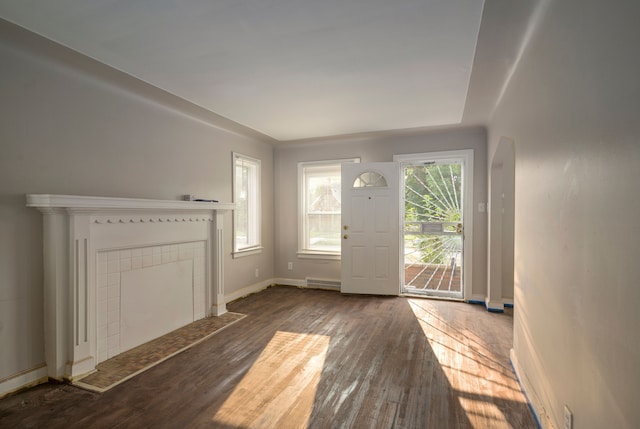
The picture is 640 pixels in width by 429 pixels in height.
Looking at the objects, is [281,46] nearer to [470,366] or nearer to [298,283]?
[470,366]

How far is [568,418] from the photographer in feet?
4.85

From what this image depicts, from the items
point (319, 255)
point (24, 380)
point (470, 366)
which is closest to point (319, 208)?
point (319, 255)

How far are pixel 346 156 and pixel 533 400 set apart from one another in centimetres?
391

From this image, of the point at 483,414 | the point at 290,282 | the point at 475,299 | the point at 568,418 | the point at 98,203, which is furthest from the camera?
the point at 290,282

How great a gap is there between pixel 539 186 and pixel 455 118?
237 centimetres

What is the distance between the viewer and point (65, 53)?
239cm

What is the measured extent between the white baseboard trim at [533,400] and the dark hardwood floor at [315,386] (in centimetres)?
5

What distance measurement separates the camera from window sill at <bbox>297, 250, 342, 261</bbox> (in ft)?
17.4

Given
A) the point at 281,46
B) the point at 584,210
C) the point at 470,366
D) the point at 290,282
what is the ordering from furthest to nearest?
the point at 290,282, the point at 470,366, the point at 281,46, the point at 584,210

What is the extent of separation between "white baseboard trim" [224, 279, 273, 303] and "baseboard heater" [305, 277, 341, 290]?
2.24 feet

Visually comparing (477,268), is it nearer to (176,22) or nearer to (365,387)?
(365,387)

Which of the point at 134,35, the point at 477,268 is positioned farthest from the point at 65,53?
the point at 477,268

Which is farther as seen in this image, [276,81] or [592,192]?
[276,81]

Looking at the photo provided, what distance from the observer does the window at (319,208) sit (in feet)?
17.6
